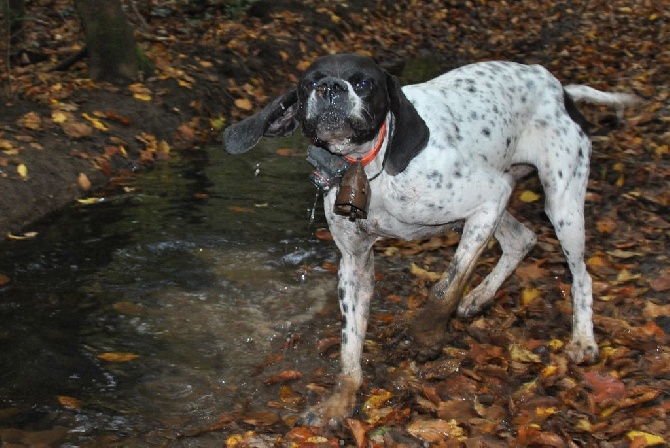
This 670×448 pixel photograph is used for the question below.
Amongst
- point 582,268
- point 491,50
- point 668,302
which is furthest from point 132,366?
point 491,50

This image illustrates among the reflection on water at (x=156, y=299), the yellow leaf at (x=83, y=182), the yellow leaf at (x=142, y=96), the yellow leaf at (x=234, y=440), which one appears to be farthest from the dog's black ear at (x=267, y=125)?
the yellow leaf at (x=142, y=96)

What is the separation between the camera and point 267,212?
7613 millimetres

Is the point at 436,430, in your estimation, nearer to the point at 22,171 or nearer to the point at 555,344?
the point at 555,344

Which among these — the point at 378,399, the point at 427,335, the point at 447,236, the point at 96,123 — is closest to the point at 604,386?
the point at 427,335

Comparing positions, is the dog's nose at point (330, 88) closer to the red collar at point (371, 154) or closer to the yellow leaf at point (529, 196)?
the red collar at point (371, 154)

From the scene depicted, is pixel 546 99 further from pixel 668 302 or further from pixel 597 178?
pixel 597 178

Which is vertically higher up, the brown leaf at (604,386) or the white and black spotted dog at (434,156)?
the white and black spotted dog at (434,156)

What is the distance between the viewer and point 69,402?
15.5 ft

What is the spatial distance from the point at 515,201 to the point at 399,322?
2.51 metres

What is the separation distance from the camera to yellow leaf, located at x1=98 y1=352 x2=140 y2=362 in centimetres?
521

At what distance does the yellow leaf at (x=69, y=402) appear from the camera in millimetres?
4691

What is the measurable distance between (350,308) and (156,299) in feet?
5.69

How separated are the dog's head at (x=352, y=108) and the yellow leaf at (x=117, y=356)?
1.68 meters

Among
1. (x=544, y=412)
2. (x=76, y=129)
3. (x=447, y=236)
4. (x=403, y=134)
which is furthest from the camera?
(x=76, y=129)
